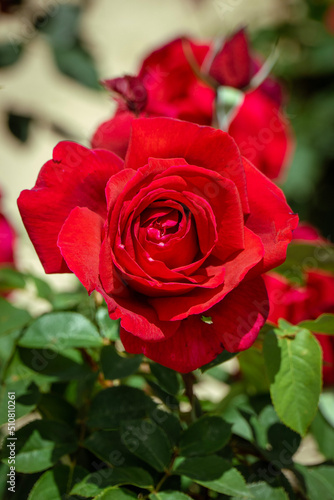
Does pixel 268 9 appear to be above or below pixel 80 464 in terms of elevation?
above

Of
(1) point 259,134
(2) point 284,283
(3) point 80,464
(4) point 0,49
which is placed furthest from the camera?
(4) point 0,49

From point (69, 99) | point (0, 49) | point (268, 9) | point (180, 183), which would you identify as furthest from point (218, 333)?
point (268, 9)

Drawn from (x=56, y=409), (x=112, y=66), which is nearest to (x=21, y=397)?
(x=56, y=409)

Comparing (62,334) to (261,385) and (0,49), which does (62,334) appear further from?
(0,49)

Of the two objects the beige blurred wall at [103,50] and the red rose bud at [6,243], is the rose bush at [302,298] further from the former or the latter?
the beige blurred wall at [103,50]

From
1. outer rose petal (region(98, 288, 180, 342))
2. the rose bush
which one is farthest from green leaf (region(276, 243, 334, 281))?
outer rose petal (region(98, 288, 180, 342))

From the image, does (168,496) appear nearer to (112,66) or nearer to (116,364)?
(116,364)

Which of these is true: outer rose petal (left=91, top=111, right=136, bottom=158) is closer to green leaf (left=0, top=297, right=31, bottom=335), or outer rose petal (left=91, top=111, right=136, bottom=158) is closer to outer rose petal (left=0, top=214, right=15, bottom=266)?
green leaf (left=0, top=297, right=31, bottom=335)
